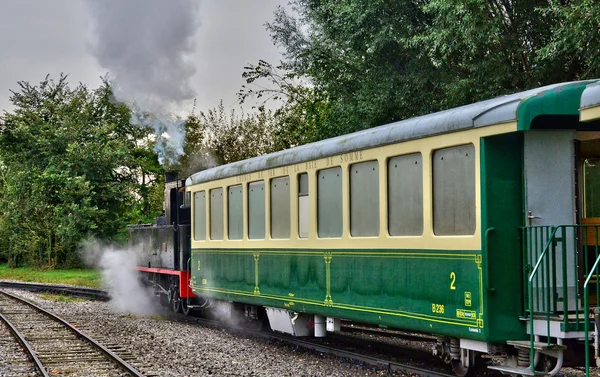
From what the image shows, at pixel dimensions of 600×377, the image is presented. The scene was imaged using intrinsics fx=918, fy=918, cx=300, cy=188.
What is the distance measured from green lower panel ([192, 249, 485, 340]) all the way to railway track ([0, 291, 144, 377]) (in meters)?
2.32

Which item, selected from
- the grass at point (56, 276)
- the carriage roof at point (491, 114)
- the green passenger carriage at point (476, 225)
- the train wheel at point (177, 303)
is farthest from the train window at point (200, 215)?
the grass at point (56, 276)

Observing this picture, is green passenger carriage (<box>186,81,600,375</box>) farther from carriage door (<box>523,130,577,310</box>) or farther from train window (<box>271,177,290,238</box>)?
train window (<box>271,177,290,238</box>)

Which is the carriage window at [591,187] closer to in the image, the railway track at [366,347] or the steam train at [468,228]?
the steam train at [468,228]

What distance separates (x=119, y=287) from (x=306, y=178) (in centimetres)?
1291

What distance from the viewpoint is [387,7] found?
19938 mm

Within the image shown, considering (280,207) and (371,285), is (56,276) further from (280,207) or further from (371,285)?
(371,285)

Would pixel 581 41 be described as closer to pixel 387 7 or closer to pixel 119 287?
pixel 387 7

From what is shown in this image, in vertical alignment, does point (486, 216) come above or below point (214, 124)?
below

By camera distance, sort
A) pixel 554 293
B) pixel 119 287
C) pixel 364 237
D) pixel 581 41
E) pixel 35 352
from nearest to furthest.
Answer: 1. pixel 554 293
2. pixel 364 237
3. pixel 35 352
4. pixel 581 41
5. pixel 119 287

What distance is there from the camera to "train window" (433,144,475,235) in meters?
8.26

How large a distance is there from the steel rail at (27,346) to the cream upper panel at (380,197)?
3.40 metres

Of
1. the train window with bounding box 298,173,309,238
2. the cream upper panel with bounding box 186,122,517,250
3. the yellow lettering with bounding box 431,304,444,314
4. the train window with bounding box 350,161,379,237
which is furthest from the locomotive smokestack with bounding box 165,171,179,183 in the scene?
the yellow lettering with bounding box 431,304,444,314

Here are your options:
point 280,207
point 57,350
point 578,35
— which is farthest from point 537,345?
point 578,35

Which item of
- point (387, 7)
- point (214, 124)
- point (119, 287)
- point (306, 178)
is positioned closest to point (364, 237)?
point (306, 178)
